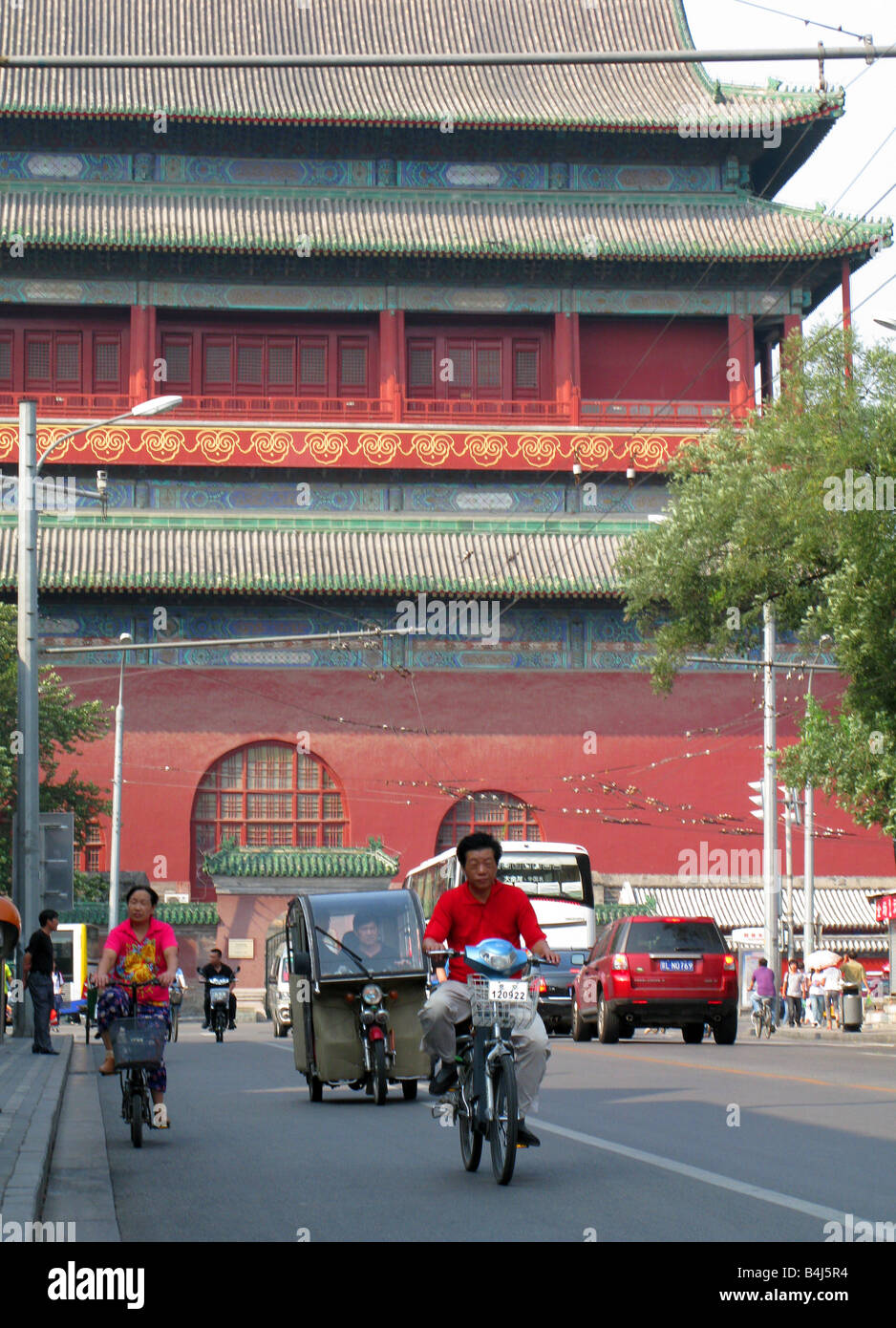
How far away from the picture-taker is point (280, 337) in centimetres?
4653

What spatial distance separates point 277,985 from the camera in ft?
119

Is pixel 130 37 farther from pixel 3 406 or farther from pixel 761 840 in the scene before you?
pixel 761 840

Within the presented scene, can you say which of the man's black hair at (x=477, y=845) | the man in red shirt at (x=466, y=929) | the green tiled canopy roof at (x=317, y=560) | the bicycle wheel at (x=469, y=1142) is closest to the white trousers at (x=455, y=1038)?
the man in red shirt at (x=466, y=929)

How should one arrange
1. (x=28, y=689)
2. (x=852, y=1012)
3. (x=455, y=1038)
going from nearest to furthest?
1. (x=455, y=1038)
2. (x=28, y=689)
3. (x=852, y=1012)

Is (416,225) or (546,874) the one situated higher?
(416,225)

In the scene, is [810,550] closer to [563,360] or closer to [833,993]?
[833,993]

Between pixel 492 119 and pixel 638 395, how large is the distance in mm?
7329

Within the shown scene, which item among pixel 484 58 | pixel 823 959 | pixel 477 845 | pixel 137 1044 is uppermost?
pixel 484 58

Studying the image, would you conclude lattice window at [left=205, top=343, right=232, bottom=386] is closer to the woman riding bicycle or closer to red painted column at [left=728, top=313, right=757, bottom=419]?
red painted column at [left=728, top=313, right=757, bottom=419]

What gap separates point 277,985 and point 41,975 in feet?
46.2

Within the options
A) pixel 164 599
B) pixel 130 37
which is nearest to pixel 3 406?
pixel 164 599

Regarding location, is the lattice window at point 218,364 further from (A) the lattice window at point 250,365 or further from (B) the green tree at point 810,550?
(B) the green tree at point 810,550

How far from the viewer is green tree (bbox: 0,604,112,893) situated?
115ft

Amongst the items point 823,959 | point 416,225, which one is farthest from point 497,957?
point 416,225
